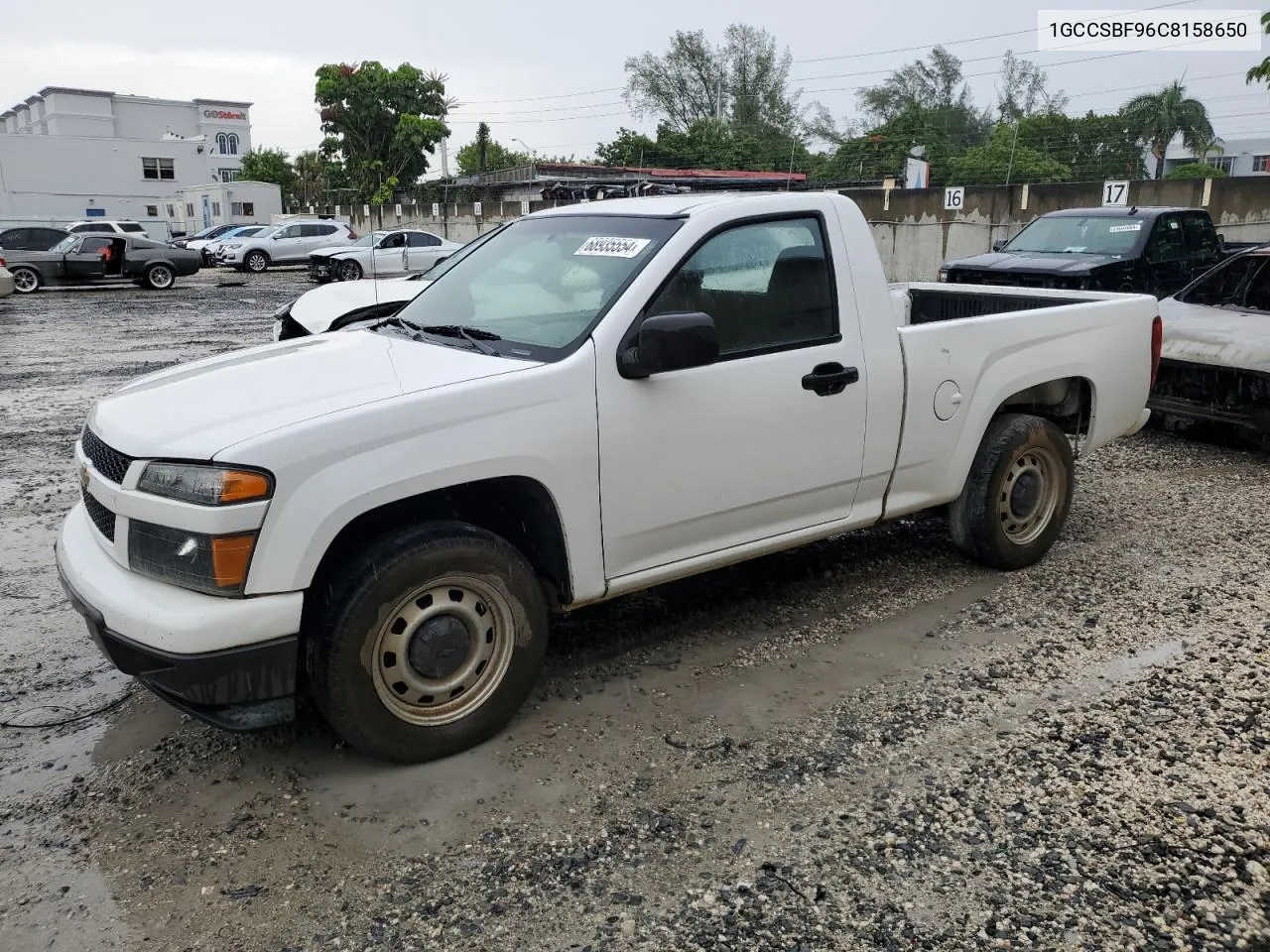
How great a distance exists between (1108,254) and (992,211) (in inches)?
336

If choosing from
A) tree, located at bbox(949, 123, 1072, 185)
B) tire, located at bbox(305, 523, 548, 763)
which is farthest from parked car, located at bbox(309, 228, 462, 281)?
tree, located at bbox(949, 123, 1072, 185)

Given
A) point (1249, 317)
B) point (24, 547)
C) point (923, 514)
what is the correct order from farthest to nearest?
point (1249, 317)
point (24, 547)
point (923, 514)

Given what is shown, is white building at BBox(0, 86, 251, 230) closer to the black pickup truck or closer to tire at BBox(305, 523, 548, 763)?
the black pickup truck

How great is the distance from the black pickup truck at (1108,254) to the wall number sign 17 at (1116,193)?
5.44 metres

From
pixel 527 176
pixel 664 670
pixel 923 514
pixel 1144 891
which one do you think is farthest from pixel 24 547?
pixel 527 176

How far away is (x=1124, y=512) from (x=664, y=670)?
3.61m

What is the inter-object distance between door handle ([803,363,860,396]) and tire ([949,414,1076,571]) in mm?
1112

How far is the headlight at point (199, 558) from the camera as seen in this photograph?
9.91 ft

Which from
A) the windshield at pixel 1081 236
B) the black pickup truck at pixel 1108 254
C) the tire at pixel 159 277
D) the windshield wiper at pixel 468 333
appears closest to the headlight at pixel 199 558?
the windshield wiper at pixel 468 333

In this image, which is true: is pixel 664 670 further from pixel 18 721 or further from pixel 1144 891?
pixel 18 721

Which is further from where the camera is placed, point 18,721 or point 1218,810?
point 18,721

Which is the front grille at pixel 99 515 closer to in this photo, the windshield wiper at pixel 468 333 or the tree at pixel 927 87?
the windshield wiper at pixel 468 333

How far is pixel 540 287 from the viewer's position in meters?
4.14

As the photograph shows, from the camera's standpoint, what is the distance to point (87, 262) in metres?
24.3
